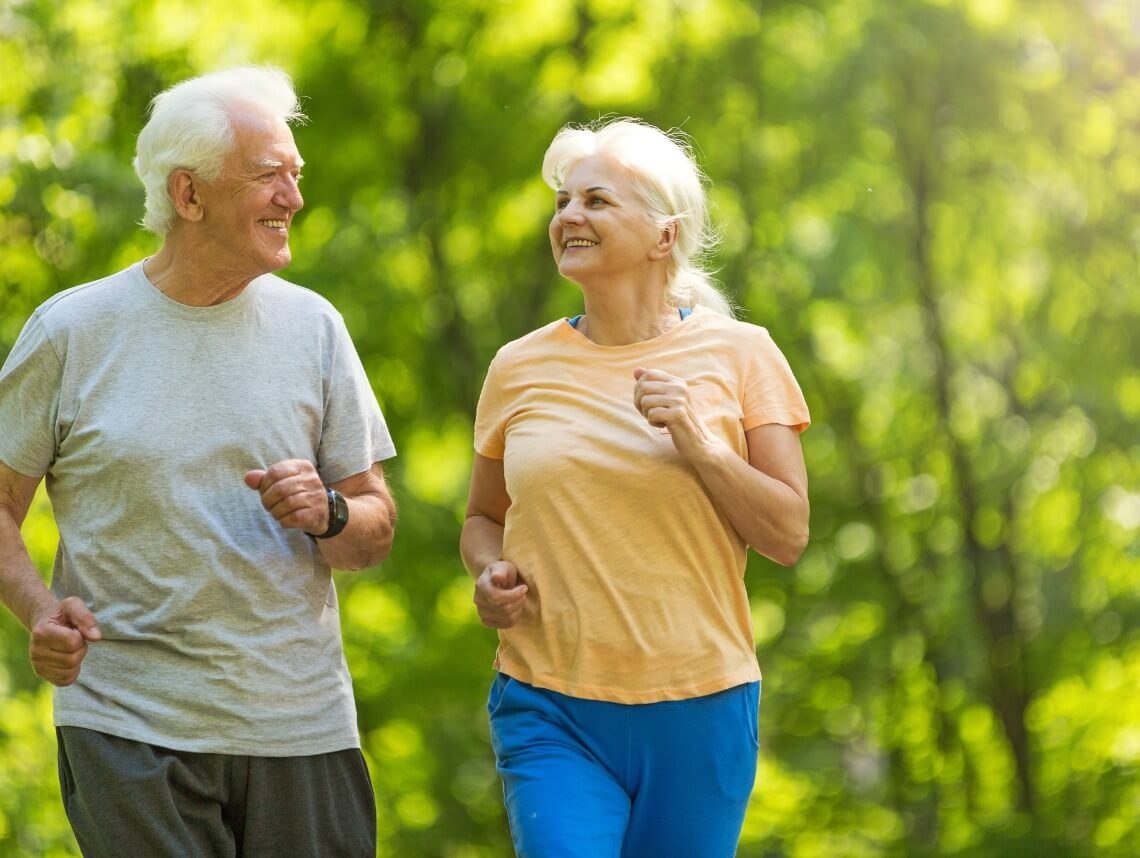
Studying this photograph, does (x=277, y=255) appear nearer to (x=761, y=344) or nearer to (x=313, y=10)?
(x=761, y=344)

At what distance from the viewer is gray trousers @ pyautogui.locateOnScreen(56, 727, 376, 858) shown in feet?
8.47

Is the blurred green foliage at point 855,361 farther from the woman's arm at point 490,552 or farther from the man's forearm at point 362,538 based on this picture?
the man's forearm at point 362,538

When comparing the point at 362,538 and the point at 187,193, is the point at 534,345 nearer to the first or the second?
the point at 362,538

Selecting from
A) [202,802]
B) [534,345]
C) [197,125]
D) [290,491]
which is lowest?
[202,802]

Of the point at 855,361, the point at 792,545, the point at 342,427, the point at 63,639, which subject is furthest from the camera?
the point at 855,361

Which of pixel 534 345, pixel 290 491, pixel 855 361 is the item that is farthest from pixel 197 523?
pixel 855 361

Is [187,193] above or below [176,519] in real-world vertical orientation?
above

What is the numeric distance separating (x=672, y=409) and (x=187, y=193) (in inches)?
37.5

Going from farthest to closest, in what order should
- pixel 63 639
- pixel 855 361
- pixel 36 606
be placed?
pixel 855 361 → pixel 36 606 → pixel 63 639

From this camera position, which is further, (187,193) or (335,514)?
(187,193)

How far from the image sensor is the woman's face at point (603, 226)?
2.80 metres

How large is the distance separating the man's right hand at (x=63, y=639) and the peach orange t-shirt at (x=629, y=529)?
716 mm

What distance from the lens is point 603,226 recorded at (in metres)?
2.80

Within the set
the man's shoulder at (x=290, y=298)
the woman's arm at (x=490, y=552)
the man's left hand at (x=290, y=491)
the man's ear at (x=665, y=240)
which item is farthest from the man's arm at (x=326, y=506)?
the man's ear at (x=665, y=240)
